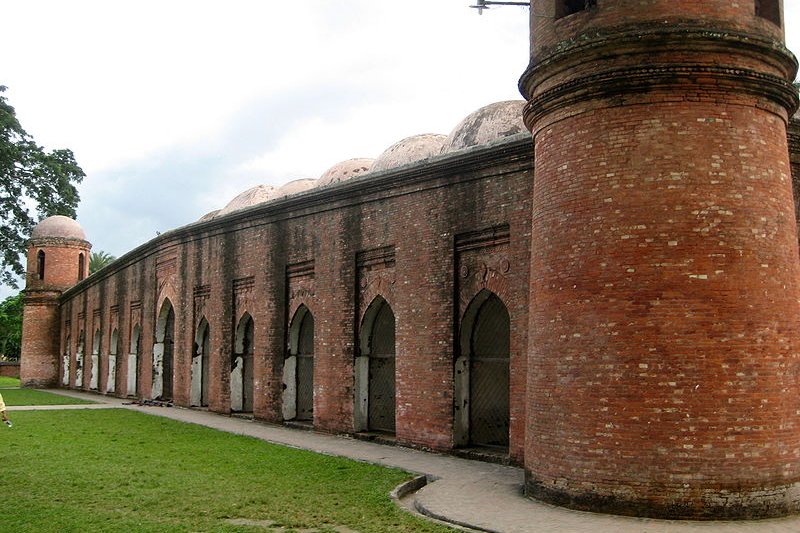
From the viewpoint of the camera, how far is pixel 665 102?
8.76 m

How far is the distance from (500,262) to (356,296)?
13.0 feet

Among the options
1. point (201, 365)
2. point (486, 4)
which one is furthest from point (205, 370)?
point (486, 4)

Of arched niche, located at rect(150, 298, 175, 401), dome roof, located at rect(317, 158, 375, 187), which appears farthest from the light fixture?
arched niche, located at rect(150, 298, 175, 401)

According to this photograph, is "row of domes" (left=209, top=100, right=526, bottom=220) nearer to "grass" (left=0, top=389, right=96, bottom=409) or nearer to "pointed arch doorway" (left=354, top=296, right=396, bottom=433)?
"pointed arch doorway" (left=354, top=296, right=396, bottom=433)

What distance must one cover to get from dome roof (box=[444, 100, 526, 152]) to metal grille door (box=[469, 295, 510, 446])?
2999 mm

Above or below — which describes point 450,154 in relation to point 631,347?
above

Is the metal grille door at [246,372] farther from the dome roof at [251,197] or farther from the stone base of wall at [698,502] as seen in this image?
the stone base of wall at [698,502]

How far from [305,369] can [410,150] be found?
5217 millimetres

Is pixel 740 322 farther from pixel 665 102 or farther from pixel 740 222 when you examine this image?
pixel 665 102

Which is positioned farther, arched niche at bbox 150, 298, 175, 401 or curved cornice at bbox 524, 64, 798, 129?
arched niche at bbox 150, 298, 175, 401

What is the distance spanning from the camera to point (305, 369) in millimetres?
18062

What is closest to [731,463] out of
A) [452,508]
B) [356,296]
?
[452,508]

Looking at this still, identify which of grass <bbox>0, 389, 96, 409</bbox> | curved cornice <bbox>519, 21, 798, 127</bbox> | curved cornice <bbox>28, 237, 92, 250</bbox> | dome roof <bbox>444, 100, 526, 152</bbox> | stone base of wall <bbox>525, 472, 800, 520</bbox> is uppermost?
curved cornice <bbox>28, 237, 92, 250</bbox>

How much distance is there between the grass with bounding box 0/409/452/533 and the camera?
323 inches
